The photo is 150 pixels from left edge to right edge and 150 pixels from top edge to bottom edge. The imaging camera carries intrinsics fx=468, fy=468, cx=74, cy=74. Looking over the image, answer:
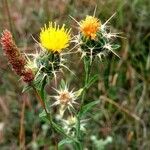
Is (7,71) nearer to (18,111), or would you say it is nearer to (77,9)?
(18,111)

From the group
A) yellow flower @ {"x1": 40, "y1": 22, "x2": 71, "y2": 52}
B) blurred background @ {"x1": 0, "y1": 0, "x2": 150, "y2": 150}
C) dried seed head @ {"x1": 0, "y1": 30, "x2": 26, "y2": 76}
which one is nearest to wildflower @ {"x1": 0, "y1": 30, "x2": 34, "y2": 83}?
dried seed head @ {"x1": 0, "y1": 30, "x2": 26, "y2": 76}

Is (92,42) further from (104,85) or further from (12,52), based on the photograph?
(104,85)

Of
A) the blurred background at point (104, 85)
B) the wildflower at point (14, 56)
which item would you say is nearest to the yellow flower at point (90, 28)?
the wildflower at point (14, 56)

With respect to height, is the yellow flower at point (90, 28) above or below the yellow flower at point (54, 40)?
above

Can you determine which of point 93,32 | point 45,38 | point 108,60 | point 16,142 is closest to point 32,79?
point 45,38

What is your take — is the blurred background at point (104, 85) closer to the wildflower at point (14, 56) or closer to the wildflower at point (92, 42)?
the wildflower at point (92, 42)

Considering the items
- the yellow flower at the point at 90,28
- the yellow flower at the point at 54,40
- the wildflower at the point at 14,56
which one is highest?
the yellow flower at the point at 90,28

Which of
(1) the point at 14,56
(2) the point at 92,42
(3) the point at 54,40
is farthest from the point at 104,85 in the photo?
(1) the point at 14,56
